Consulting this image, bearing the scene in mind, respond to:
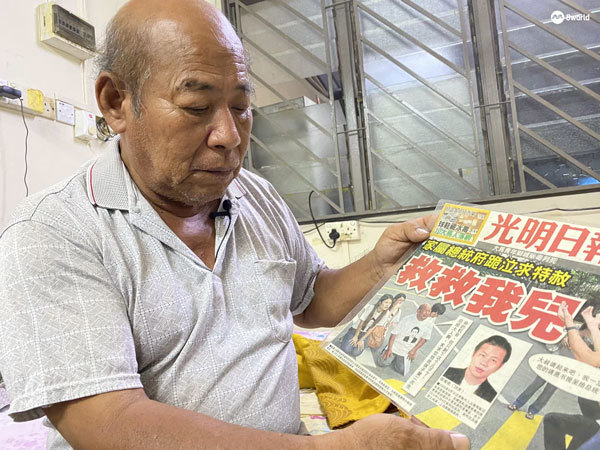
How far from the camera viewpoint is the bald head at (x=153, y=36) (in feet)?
2.10

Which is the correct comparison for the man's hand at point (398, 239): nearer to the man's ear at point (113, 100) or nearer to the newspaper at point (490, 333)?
the newspaper at point (490, 333)

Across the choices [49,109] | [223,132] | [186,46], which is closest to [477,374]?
[223,132]

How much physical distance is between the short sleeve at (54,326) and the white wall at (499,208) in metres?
1.48

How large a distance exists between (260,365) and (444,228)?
37 cm

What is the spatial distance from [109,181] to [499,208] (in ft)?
4.63

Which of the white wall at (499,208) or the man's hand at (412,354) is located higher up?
the white wall at (499,208)

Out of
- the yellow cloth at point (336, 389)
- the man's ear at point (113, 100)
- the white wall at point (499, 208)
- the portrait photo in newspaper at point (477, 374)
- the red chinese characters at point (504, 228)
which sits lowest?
the yellow cloth at point (336, 389)

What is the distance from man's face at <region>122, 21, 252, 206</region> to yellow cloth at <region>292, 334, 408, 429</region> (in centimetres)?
53

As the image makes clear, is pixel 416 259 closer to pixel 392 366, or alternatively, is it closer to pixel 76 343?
pixel 392 366

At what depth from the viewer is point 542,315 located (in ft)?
1.61

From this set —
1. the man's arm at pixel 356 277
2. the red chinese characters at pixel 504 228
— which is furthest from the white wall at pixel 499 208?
the red chinese characters at pixel 504 228

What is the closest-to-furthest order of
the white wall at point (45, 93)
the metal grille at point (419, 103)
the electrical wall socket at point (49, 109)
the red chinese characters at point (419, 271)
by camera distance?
1. the red chinese characters at point (419, 271)
2. the white wall at point (45, 93)
3. the electrical wall socket at point (49, 109)
4. the metal grille at point (419, 103)

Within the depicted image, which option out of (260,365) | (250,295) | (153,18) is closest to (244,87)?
(153,18)

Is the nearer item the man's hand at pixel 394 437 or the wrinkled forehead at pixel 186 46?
the man's hand at pixel 394 437
